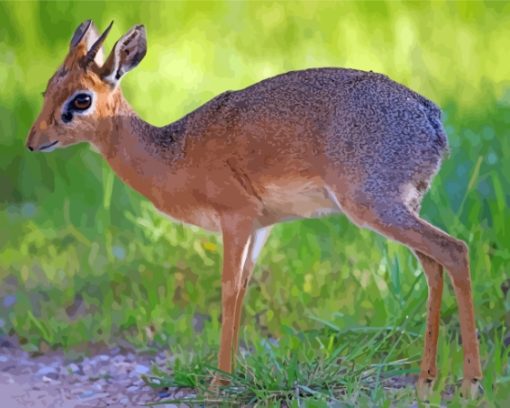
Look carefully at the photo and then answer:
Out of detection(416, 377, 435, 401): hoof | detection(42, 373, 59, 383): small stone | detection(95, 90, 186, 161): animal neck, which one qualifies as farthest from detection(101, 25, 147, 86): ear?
detection(416, 377, 435, 401): hoof

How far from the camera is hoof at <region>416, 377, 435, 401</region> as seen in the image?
462 centimetres

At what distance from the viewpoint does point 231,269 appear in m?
4.93

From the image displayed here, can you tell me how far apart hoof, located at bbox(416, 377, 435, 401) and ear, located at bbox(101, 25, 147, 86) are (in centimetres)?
171

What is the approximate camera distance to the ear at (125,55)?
5098 mm

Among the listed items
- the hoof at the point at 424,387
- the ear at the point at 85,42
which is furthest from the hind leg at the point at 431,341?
the ear at the point at 85,42

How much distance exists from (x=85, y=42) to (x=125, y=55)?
190 mm

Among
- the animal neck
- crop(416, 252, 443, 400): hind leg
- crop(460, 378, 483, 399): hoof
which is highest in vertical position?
the animal neck

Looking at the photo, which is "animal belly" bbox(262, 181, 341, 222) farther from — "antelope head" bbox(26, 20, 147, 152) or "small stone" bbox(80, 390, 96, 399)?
"small stone" bbox(80, 390, 96, 399)

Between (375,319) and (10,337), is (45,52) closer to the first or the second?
(10,337)

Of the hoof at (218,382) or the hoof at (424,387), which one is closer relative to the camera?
the hoof at (424,387)

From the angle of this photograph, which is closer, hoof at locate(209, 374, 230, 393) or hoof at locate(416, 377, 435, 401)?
hoof at locate(416, 377, 435, 401)

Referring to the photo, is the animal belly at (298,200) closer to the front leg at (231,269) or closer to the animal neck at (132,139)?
the front leg at (231,269)

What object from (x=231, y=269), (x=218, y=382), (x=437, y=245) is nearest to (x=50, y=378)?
(x=218, y=382)

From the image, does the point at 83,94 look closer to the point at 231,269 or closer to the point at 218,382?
the point at 231,269
